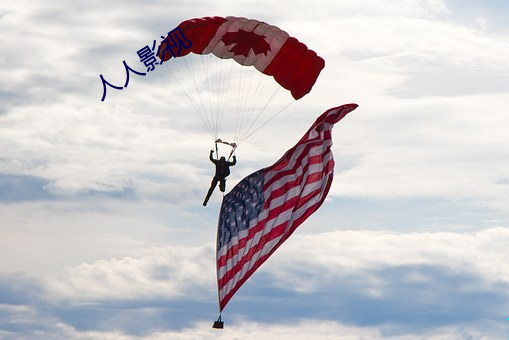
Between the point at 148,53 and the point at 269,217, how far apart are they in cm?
759

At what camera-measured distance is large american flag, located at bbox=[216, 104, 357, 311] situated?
40438 mm

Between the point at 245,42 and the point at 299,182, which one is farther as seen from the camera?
the point at 245,42

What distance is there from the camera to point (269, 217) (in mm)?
40906

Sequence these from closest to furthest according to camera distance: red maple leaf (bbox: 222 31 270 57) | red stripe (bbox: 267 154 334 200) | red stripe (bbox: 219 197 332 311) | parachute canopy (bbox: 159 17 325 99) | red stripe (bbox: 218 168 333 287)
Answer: red stripe (bbox: 219 197 332 311) < red stripe (bbox: 218 168 333 287) < red stripe (bbox: 267 154 334 200) < parachute canopy (bbox: 159 17 325 99) < red maple leaf (bbox: 222 31 270 57)

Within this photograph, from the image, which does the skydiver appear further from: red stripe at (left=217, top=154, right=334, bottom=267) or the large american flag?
red stripe at (left=217, top=154, right=334, bottom=267)

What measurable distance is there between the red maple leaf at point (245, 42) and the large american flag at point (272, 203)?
3.65 meters

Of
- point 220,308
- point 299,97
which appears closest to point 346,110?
point 299,97

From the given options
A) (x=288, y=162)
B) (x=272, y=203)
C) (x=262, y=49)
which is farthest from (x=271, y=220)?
(x=262, y=49)

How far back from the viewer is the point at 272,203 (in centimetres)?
4116

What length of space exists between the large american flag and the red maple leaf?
365 cm

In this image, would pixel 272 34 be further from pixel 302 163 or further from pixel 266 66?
pixel 302 163

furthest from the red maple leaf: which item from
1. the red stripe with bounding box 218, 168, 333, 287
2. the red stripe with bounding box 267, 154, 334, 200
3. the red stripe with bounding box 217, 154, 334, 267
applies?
the red stripe with bounding box 218, 168, 333, 287

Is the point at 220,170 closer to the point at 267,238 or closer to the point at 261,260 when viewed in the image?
the point at 267,238

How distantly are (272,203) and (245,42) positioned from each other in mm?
6445
